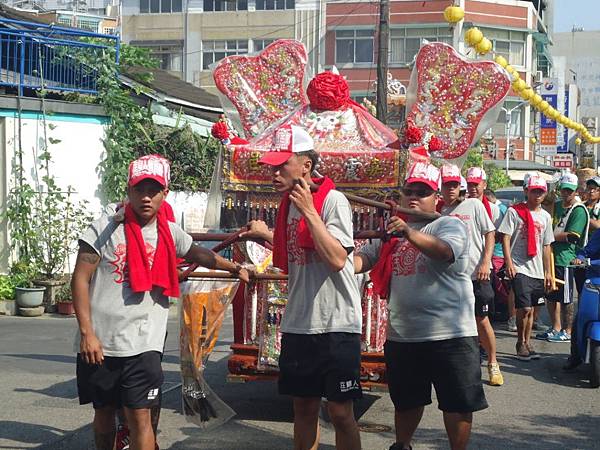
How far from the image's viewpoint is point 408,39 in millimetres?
49344

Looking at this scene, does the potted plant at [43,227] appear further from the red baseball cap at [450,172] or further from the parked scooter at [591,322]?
the parked scooter at [591,322]

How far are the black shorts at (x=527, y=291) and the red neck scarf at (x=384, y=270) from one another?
4711 mm

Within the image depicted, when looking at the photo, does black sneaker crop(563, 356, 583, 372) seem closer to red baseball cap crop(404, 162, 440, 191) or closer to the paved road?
the paved road

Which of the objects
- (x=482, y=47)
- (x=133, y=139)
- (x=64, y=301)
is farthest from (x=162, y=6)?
(x=64, y=301)

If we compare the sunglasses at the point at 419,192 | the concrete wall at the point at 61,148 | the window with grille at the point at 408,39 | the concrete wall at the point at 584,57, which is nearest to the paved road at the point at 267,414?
the sunglasses at the point at 419,192

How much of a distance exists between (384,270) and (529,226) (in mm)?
5067

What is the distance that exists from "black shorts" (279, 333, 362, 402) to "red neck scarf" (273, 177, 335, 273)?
437mm

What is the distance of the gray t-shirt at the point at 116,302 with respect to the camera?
5.01 metres

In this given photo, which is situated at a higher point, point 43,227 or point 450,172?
point 450,172

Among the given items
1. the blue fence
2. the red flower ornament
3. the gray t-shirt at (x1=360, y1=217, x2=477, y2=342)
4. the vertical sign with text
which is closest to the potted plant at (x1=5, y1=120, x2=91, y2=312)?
the blue fence

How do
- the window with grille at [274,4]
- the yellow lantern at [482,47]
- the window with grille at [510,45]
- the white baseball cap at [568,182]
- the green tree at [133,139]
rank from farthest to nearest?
the window with grille at [510,45], the window with grille at [274,4], the yellow lantern at [482,47], the green tree at [133,139], the white baseball cap at [568,182]

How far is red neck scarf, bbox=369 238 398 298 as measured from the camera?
550 centimetres

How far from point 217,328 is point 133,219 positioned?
156cm

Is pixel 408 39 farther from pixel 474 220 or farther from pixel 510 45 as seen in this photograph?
pixel 474 220
